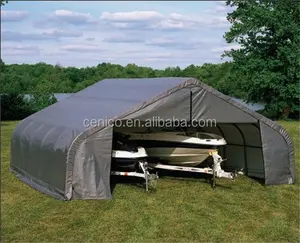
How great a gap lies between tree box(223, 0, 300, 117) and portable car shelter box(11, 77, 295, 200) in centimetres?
1528

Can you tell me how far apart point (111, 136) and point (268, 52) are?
20.3m

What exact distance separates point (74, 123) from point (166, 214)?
9.56 ft

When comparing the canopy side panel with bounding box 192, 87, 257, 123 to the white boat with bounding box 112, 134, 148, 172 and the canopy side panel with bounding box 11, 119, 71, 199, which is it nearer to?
the white boat with bounding box 112, 134, 148, 172

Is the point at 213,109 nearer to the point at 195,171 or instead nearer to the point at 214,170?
the point at 214,170

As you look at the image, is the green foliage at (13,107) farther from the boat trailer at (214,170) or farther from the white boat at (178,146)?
the boat trailer at (214,170)

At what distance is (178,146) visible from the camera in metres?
10.7

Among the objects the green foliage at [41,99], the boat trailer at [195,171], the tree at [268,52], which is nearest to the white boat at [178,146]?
the boat trailer at [195,171]

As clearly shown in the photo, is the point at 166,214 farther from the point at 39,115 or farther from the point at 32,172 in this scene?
the point at 39,115

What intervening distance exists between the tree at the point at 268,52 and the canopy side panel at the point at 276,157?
16.2 metres

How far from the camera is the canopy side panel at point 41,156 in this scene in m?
8.98

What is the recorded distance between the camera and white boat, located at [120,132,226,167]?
10508 mm

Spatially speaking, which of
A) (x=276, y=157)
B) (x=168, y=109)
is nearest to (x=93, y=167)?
(x=168, y=109)

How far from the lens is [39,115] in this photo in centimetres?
1234

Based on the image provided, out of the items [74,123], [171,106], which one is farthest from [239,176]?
[74,123]
